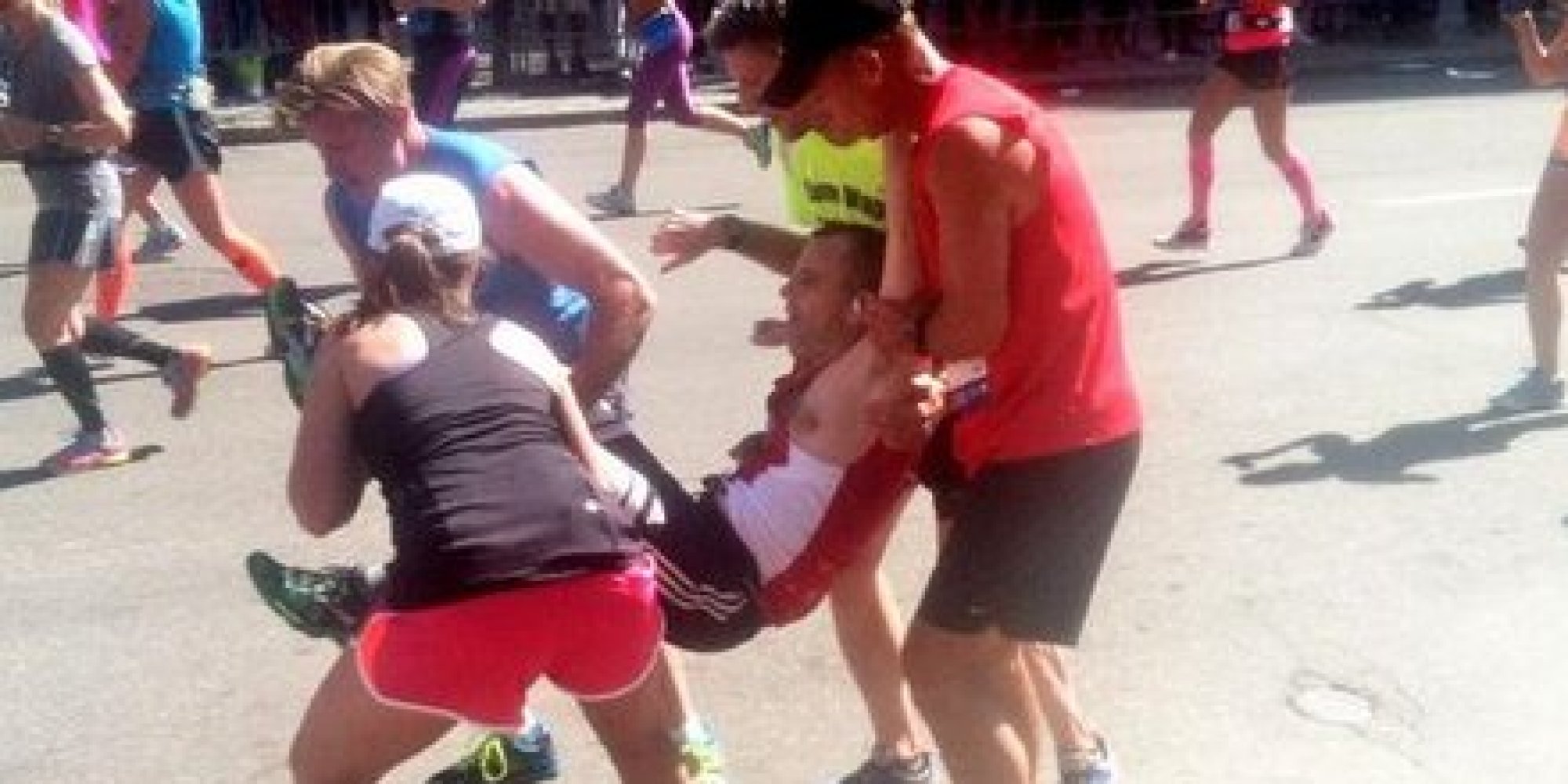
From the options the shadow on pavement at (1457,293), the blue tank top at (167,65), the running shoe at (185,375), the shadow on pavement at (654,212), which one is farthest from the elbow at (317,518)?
the shadow on pavement at (654,212)

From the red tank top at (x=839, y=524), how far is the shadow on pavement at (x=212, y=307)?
5082mm

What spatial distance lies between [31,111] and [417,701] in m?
4.00

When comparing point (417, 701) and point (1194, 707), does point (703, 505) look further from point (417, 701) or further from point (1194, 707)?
point (1194, 707)

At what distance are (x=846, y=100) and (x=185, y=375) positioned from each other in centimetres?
354

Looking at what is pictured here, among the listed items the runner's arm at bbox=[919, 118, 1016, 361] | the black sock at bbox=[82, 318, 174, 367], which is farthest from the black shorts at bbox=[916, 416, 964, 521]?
the black sock at bbox=[82, 318, 174, 367]

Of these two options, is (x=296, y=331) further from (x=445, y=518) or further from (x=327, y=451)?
(x=445, y=518)

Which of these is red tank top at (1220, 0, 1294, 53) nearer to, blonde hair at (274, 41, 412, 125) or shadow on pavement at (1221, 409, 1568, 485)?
shadow on pavement at (1221, 409, 1568, 485)

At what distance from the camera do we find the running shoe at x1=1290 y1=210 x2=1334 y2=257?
922 centimetres

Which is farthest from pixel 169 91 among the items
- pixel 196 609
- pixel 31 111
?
pixel 196 609

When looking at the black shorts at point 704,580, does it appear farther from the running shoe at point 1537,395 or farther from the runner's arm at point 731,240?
the running shoe at point 1537,395

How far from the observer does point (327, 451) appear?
3.01 metres

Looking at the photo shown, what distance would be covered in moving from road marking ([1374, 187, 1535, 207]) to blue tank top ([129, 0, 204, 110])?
19.7ft

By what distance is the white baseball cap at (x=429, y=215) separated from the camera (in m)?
3.08

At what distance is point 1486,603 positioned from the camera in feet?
16.4
